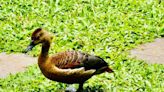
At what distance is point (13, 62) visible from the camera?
684cm

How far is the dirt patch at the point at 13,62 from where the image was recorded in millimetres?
6641

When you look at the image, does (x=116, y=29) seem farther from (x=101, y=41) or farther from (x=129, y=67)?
(x=129, y=67)

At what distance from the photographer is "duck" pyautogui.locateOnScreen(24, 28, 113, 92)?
568 cm

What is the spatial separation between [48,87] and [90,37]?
5.68ft

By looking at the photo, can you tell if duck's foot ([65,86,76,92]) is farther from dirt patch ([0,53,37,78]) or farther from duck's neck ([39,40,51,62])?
dirt patch ([0,53,37,78])

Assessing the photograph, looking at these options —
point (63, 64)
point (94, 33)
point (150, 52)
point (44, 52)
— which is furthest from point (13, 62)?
point (150, 52)

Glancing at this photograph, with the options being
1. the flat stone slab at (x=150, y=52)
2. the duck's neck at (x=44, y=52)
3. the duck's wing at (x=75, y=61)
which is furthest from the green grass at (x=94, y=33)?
the duck's neck at (x=44, y=52)

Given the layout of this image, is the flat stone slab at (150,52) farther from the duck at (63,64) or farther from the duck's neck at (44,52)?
the duck's neck at (44,52)

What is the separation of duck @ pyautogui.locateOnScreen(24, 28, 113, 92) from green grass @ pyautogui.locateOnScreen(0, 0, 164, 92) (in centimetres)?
44

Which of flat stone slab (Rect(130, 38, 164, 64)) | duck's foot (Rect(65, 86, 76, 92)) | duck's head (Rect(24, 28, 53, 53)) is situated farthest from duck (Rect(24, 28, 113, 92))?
flat stone slab (Rect(130, 38, 164, 64))

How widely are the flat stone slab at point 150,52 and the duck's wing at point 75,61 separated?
121cm

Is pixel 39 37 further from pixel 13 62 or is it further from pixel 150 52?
pixel 150 52

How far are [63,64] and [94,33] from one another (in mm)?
2280

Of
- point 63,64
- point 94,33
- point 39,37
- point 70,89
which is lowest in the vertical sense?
point 70,89
